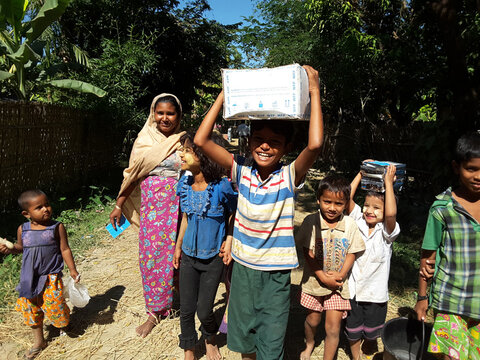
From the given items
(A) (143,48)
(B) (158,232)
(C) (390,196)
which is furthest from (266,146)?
(A) (143,48)

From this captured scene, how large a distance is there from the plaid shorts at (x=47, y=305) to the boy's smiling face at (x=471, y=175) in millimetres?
3011

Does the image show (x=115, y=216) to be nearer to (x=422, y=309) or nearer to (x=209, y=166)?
(x=209, y=166)

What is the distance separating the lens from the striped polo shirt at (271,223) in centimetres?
199

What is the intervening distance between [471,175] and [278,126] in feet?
3.56

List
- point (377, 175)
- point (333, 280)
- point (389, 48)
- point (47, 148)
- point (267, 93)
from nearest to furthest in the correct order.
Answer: point (267, 93)
point (333, 280)
point (377, 175)
point (47, 148)
point (389, 48)

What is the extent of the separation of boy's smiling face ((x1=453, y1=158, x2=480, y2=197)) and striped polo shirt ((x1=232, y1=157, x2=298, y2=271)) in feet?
3.06

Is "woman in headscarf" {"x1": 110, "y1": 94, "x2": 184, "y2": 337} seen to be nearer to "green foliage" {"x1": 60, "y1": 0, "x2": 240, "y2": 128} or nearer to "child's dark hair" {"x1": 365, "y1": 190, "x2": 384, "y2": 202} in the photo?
"child's dark hair" {"x1": 365, "y1": 190, "x2": 384, "y2": 202}

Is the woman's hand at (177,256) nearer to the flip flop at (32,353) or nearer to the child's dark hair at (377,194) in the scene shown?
the flip flop at (32,353)

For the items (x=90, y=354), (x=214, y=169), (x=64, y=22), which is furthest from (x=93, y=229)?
(x=64, y=22)

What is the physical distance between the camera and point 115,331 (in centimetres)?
313

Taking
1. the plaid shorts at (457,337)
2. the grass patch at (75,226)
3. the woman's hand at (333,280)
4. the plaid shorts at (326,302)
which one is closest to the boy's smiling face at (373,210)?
the woman's hand at (333,280)

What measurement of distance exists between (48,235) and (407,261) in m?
4.11

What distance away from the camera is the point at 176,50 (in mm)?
13078

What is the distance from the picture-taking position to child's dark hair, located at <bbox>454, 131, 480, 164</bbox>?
1.86 meters
